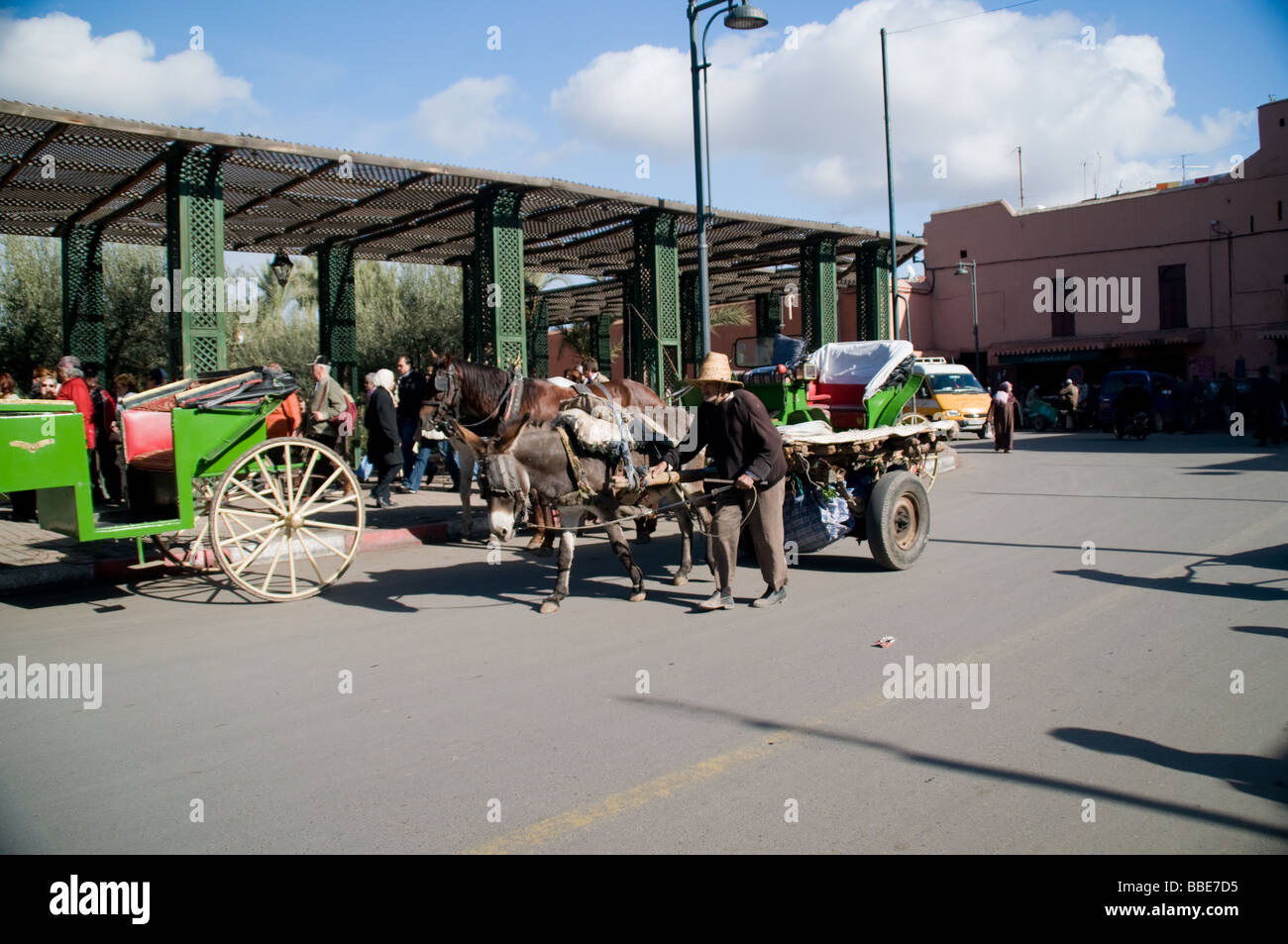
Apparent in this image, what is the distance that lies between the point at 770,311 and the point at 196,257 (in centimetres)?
1766

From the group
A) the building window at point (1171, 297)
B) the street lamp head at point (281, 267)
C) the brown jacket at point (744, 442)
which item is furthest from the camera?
the building window at point (1171, 297)

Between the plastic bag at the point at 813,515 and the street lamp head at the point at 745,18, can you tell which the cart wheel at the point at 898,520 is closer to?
the plastic bag at the point at 813,515

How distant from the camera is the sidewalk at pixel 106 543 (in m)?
9.34

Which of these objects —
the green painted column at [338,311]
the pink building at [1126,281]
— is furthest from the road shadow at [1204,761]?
the pink building at [1126,281]

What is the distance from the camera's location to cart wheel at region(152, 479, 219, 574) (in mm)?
9008

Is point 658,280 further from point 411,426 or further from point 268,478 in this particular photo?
point 268,478

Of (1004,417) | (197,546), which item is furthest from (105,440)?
(1004,417)

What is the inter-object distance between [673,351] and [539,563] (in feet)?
30.0

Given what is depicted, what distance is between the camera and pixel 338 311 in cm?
1886

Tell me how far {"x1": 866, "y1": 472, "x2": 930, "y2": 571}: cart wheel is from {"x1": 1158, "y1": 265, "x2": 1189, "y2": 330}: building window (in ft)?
111

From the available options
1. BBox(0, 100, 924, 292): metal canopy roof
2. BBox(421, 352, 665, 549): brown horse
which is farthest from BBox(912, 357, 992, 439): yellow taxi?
BBox(421, 352, 665, 549): brown horse

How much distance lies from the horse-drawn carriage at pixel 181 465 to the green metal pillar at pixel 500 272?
20.4 ft
